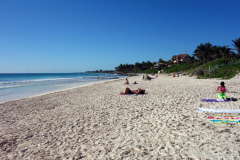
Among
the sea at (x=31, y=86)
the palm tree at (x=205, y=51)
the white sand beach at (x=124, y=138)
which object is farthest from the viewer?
the palm tree at (x=205, y=51)

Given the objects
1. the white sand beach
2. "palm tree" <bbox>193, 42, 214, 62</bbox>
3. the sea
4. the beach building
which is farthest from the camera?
the beach building

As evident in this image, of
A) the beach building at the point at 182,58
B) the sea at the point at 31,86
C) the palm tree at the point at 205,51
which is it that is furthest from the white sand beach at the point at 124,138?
the beach building at the point at 182,58

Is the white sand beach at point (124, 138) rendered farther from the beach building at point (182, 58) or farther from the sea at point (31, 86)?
the beach building at point (182, 58)

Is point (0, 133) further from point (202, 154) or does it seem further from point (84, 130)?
point (202, 154)

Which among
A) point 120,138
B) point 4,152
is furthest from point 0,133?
point 120,138

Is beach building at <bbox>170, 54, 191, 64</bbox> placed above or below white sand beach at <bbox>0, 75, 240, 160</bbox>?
above

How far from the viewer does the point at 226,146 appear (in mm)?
3322

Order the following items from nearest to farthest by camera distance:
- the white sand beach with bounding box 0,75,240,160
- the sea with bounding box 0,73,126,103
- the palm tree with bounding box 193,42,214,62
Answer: the white sand beach with bounding box 0,75,240,160
the sea with bounding box 0,73,126,103
the palm tree with bounding box 193,42,214,62

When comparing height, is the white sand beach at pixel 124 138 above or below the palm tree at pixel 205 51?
below

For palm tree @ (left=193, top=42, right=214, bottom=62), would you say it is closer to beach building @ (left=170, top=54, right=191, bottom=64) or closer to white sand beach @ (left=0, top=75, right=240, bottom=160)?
beach building @ (left=170, top=54, right=191, bottom=64)

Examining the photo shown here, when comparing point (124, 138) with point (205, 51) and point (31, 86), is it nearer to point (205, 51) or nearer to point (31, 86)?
point (31, 86)

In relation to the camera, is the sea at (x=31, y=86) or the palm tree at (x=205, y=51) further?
the palm tree at (x=205, y=51)

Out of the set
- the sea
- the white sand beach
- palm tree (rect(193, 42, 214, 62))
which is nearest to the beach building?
palm tree (rect(193, 42, 214, 62))

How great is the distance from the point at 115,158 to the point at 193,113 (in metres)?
3.88
